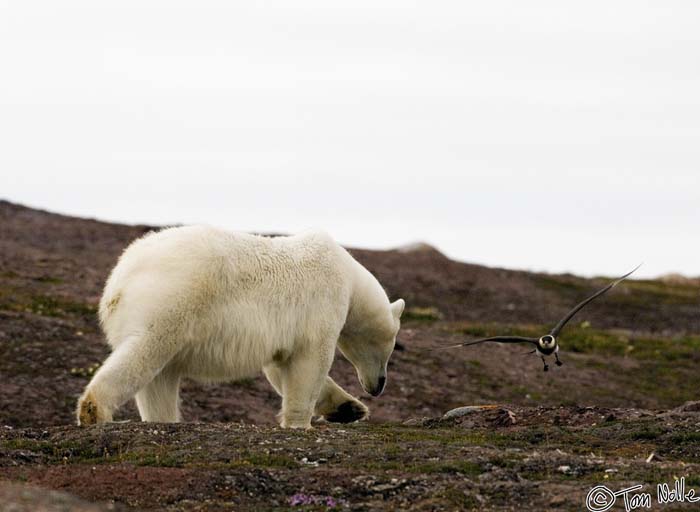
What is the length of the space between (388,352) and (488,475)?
562cm

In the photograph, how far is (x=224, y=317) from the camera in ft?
39.8

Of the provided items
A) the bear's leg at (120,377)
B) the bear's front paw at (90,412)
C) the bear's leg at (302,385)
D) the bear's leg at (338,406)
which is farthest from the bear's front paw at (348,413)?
the bear's front paw at (90,412)

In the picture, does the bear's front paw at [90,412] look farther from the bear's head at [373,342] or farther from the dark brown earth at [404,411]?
the bear's head at [373,342]

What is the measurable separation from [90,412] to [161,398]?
1550 mm

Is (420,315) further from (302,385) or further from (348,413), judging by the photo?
(302,385)

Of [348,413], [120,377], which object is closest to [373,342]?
[348,413]

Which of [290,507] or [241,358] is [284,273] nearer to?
[241,358]

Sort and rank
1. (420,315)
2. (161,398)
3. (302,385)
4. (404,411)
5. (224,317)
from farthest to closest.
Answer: (420,315), (404,411), (302,385), (161,398), (224,317)

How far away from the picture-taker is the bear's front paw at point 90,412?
1120cm

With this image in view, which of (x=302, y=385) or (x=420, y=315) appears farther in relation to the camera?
(x=420, y=315)

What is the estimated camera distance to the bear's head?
1482cm

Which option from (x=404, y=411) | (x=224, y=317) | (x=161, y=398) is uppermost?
(x=224, y=317)

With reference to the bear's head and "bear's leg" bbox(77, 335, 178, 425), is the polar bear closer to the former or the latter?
"bear's leg" bbox(77, 335, 178, 425)

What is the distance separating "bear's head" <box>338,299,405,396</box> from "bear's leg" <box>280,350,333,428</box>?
66.1 inches
